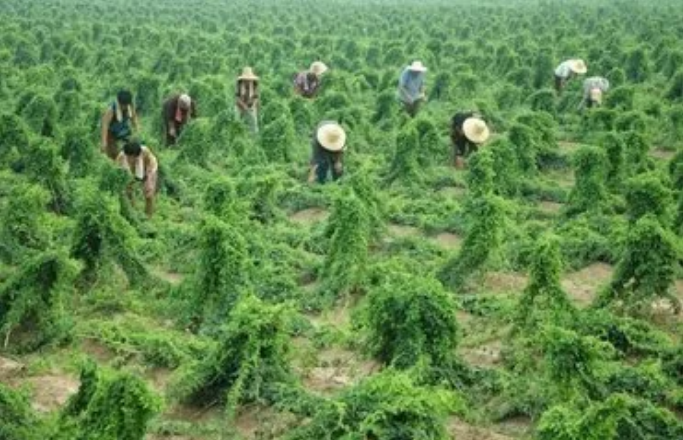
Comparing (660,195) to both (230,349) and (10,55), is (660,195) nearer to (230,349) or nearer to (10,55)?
(230,349)

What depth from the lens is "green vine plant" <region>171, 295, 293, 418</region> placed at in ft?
26.0

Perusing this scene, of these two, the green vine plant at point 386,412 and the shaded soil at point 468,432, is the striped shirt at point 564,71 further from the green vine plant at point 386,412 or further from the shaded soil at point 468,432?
the green vine plant at point 386,412

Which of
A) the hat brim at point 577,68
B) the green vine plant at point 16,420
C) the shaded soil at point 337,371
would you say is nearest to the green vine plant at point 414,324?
the shaded soil at point 337,371

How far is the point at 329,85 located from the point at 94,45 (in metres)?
10.7

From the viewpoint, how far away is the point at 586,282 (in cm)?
1107

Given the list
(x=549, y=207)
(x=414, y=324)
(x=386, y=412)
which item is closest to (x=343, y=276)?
(x=414, y=324)

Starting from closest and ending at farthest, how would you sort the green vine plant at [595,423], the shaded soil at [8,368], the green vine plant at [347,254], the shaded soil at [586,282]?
1. the green vine plant at [595,423]
2. the shaded soil at [8,368]
3. the green vine plant at [347,254]
4. the shaded soil at [586,282]

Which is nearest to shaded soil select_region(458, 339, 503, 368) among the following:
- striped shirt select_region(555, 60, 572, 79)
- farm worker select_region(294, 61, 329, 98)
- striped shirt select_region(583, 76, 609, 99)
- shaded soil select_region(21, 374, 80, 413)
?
shaded soil select_region(21, 374, 80, 413)

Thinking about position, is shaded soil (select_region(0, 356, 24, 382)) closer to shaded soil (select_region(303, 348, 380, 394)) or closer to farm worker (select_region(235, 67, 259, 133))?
shaded soil (select_region(303, 348, 380, 394))

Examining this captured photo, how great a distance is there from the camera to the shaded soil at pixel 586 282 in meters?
10.6

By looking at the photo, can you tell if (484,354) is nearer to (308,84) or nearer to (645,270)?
(645,270)

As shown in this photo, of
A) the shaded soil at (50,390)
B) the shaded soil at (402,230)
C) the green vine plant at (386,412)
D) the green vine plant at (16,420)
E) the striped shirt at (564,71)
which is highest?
the striped shirt at (564,71)

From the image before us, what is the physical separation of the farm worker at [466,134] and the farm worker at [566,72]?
6738mm

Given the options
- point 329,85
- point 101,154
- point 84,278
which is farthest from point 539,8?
point 84,278
